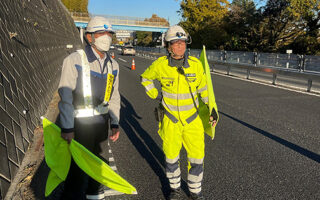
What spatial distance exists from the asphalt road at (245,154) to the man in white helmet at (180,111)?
421mm

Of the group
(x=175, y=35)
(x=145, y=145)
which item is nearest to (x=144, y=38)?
(x=145, y=145)

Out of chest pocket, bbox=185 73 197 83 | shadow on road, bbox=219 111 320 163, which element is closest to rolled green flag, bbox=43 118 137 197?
chest pocket, bbox=185 73 197 83

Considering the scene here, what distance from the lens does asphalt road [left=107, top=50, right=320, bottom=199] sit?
11.4ft

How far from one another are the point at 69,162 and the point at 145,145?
2478 mm

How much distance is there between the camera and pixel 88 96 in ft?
8.59

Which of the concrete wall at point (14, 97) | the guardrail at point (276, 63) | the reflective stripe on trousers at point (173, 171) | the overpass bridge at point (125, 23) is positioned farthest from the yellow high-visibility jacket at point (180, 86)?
the overpass bridge at point (125, 23)

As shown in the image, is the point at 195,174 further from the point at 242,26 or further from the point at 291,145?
the point at 242,26

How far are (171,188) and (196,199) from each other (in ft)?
1.11

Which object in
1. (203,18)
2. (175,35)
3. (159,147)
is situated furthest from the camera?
(203,18)

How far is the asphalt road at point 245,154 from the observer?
347 cm

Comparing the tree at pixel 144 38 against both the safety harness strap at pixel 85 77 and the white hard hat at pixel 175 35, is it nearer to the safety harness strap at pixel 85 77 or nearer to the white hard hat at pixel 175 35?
the white hard hat at pixel 175 35

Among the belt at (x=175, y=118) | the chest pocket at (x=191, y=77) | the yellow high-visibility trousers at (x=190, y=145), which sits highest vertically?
the chest pocket at (x=191, y=77)

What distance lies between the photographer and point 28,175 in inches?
131

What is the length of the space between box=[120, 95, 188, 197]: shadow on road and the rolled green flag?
105 cm
